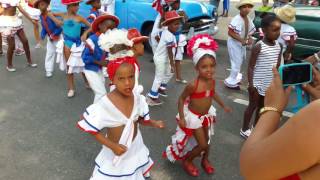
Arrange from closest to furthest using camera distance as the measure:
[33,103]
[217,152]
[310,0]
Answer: [217,152] < [33,103] < [310,0]

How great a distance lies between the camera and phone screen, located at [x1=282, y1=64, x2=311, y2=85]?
6.18ft

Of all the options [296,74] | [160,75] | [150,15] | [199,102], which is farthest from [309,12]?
[296,74]

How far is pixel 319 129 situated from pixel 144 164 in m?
2.15

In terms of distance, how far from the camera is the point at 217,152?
4539 millimetres

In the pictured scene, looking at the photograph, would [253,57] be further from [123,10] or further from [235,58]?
[123,10]

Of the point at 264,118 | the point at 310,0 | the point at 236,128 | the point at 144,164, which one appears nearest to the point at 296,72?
the point at 264,118

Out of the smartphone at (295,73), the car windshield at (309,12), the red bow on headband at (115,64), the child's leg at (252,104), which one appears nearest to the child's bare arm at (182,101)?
the red bow on headband at (115,64)

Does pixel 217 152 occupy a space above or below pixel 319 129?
below

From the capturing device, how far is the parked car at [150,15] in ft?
27.7

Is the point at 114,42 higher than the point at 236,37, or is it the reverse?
the point at 114,42

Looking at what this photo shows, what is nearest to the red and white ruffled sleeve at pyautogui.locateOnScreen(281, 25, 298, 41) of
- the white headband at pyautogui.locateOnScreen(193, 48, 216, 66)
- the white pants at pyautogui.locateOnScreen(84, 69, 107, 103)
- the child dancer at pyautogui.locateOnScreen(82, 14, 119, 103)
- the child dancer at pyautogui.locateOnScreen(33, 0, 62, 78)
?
the white headband at pyautogui.locateOnScreen(193, 48, 216, 66)

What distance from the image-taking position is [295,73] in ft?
6.37

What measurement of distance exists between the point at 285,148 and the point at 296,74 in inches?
28.8

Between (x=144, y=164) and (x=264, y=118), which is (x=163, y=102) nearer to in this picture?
(x=144, y=164)
